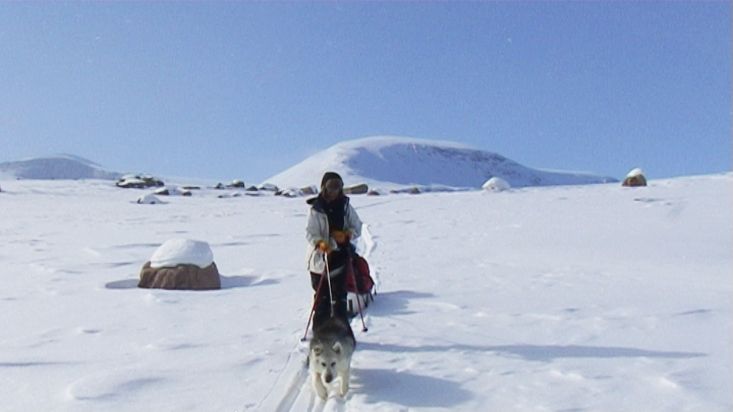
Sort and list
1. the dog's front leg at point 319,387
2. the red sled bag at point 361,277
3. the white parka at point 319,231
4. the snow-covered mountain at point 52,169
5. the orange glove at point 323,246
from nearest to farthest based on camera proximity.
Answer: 1. the dog's front leg at point 319,387
2. the orange glove at point 323,246
3. the white parka at point 319,231
4. the red sled bag at point 361,277
5. the snow-covered mountain at point 52,169

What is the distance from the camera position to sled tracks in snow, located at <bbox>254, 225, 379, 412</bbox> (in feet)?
14.5

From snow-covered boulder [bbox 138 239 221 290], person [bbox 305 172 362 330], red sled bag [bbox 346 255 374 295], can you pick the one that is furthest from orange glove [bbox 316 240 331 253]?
snow-covered boulder [bbox 138 239 221 290]

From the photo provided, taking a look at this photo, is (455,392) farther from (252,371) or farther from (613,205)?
Answer: (613,205)

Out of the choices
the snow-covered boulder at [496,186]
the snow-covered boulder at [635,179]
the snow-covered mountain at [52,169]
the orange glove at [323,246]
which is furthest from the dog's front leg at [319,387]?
the snow-covered mountain at [52,169]

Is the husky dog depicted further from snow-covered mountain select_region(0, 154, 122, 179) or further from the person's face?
snow-covered mountain select_region(0, 154, 122, 179)

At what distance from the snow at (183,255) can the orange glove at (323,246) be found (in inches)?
192

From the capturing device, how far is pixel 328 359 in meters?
4.43

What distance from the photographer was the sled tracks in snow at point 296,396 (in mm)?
4430

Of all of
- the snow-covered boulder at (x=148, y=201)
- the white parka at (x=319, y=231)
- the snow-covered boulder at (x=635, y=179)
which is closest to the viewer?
the white parka at (x=319, y=231)

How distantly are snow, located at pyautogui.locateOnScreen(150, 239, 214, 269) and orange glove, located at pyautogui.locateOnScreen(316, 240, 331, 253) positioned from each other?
489 cm

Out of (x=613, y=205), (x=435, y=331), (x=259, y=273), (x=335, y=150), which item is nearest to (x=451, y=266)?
(x=259, y=273)

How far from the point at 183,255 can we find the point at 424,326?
504 cm

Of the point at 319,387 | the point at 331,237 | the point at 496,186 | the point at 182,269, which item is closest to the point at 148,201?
the point at 496,186

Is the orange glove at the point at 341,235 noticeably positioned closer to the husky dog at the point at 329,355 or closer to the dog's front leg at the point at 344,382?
the husky dog at the point at 329,355
